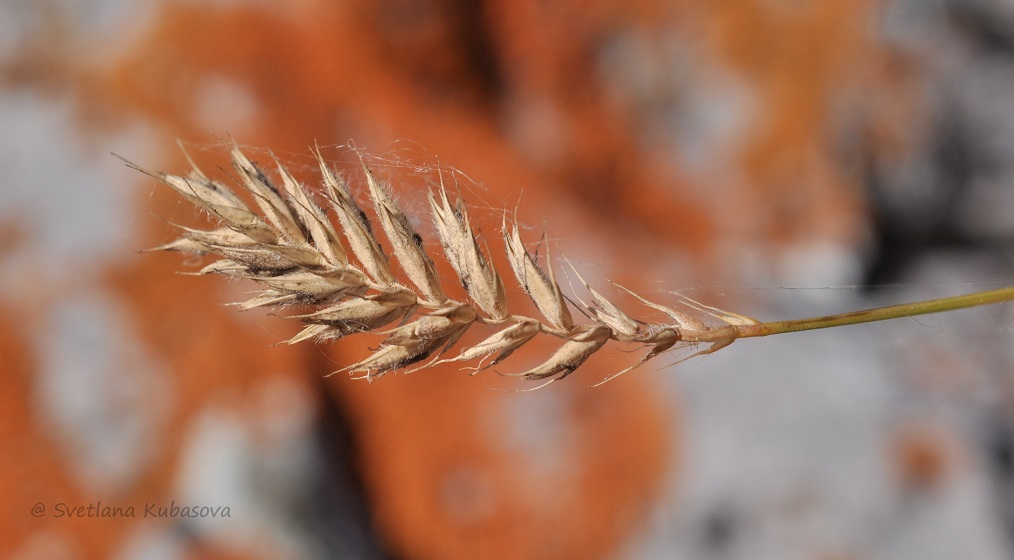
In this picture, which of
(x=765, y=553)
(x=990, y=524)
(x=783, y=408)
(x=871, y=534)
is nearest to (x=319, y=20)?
(x=783, y=408)

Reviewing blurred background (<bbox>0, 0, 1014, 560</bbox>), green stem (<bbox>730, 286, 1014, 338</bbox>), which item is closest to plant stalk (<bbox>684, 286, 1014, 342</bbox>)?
green stem (<bbox>730, 286, 1014, 338</bbox>)

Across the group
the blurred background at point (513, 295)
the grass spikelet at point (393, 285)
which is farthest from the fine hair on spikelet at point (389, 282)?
the blurred background at point (513, 295)

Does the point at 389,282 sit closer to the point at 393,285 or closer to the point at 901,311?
the point at 393,285

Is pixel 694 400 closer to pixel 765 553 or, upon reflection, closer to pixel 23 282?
pixel 765 553

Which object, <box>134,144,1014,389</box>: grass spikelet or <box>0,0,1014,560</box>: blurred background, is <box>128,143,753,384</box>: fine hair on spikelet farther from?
<box>0,0,1014,560</box>: blurred background

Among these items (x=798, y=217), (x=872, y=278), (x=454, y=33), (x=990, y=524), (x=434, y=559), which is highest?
(x=454, y=33)

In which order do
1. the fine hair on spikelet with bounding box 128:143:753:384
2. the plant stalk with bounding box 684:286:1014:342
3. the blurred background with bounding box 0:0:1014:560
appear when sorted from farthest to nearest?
the blurred background with bounding box 0:0:1014:560, the fine hair on spikelet with bounding box 128:143:753:384, the plant stalk with bounding box 684:286:1014:342
